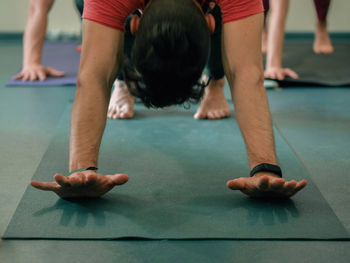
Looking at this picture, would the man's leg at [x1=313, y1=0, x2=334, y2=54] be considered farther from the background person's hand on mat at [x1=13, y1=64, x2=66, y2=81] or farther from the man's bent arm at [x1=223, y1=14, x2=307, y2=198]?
the man's bent arm at [x1=223, y1=14, x2=307, y2=198]

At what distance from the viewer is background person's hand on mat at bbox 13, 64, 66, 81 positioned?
9.59ft

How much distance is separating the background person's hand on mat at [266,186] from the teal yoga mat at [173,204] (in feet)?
0.11

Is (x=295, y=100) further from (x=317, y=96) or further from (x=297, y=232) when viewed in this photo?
(x=297, y=232)

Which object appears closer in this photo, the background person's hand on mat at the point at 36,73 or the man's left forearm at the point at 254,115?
the man's left forearm at the point at 254,115

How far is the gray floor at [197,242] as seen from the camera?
45.1 inches

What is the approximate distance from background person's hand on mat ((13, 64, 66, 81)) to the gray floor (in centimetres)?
14

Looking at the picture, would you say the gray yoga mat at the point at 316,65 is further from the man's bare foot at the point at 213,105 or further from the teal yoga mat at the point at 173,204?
the teal yoga mat at the point at 173,204

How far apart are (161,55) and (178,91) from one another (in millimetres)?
114

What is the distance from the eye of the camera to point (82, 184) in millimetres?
1282

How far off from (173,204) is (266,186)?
254 millimetres

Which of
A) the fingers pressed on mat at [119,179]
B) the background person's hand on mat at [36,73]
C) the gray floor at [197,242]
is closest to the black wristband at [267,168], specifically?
the gray floor at [197,242]

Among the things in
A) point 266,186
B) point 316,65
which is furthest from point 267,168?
point 316,65

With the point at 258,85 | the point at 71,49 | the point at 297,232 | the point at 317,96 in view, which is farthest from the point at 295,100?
the point at 71,49

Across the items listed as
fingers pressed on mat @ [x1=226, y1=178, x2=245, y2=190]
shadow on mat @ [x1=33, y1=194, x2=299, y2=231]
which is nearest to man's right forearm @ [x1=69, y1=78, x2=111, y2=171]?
shadow on mat @ [x1=33, y1=194, x2=299, y2=231]
